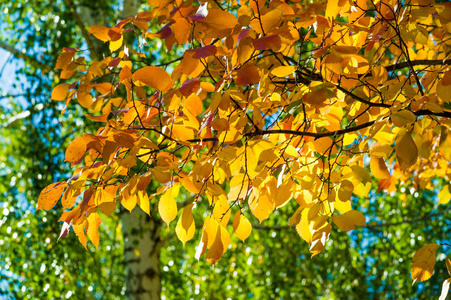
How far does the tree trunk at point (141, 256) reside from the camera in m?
3.44

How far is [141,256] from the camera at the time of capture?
3516mm

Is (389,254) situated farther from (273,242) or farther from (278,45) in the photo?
(278,45)

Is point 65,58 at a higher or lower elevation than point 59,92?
higher

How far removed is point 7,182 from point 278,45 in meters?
4.33

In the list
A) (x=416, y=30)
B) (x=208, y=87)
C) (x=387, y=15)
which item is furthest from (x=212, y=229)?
(x=387, y=15)

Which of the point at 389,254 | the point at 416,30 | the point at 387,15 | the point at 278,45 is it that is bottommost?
the point at 278,45

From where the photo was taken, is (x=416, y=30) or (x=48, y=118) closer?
(x=416, y=30)

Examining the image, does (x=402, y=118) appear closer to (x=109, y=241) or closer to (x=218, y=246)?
(x=218, y=246)

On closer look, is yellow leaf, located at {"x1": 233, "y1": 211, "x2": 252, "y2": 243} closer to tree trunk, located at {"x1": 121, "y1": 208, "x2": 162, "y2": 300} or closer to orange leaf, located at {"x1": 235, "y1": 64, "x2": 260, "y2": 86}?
orange leaf, located at {"x1": 235, "y1": 64, "x2": 260, "y2": 86}

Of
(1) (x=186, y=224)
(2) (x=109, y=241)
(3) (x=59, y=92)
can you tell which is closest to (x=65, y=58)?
(3) (x=59, y=92)

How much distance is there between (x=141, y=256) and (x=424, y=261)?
2532 millimetres

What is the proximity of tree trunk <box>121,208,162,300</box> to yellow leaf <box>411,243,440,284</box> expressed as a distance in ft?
7.99

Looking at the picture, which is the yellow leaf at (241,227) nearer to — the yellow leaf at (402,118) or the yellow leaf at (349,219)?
the yellow leaf at (349,219)

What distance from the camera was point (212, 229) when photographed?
1.27 meters
